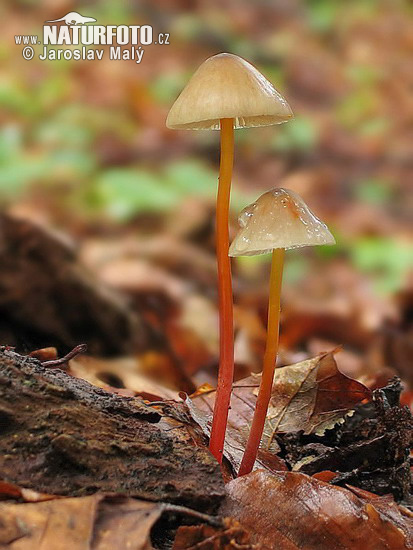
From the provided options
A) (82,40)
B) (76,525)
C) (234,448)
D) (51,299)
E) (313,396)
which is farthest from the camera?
(82,40)

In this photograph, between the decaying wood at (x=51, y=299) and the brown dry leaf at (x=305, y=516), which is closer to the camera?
the brown dry leaf at (x=305, y=516)

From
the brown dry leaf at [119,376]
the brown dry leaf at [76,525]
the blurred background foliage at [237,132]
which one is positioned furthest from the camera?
the blurred background foliage at [237,132]

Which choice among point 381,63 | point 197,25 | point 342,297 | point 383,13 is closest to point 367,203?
point 342,297

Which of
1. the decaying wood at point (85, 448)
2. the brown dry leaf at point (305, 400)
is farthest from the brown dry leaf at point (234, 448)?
the decaying wood at point (85, 448)

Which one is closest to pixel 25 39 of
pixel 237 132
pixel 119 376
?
pixel 237 132

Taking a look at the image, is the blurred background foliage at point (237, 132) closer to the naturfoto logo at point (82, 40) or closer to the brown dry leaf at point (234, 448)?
the naturfoto logo at point (82, 40)

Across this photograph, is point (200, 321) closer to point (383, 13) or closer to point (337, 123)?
point (337, 123)

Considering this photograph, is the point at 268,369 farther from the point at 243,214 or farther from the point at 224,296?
the point at 243,214
